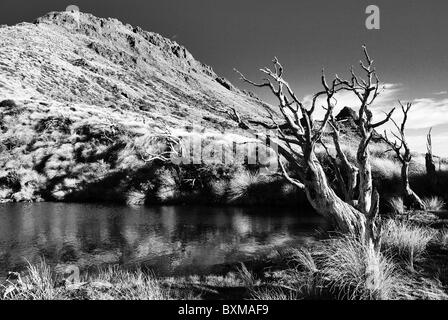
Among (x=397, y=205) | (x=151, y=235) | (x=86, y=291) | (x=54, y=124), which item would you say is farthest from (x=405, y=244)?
(x=54, y=124)

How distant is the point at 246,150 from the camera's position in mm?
21969

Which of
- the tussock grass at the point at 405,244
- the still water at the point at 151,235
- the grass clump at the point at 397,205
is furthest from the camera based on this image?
the grass clump at the point at 397,205

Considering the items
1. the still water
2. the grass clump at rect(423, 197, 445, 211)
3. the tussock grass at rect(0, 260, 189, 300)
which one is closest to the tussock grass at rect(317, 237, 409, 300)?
the tussock grass at rect(0, 260, 189, 300)

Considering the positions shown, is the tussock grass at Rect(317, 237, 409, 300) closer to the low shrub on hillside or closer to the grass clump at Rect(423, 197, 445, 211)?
the grass clump at Rect(423, 197, 445, 211)

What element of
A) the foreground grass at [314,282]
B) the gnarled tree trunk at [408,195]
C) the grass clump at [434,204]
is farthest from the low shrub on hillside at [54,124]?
the grass clump at [434,204]

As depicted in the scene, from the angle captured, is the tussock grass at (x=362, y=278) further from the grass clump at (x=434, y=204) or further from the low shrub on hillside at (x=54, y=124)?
the low shrub on hillside at (x=54, y=124)

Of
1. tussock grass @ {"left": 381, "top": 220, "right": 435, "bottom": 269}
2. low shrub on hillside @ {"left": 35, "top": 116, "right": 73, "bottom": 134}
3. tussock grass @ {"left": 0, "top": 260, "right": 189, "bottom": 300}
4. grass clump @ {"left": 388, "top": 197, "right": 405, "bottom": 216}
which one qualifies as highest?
low shrub on hillside @ {"left": 35, "top": 116, "right": 73, "bottom": 134}

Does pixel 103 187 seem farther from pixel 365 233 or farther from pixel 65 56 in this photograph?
pixel 65 56

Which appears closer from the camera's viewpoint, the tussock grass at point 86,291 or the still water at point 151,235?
the tussock grass at point 86,291

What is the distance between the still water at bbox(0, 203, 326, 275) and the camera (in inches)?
396

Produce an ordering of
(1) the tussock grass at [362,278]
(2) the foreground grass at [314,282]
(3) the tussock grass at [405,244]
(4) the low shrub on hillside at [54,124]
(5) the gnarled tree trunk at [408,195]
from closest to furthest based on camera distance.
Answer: (1) the tussock grass at [362,278]
(2) the foreground grass at [314,282]
(3) the tussock grass at [405,244]
(5) the gnarled tree trunk at [408,195]
(4) the low shrub on hillside at [54,124]

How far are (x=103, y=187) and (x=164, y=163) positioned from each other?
12.4 ft

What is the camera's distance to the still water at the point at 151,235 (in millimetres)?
10046
